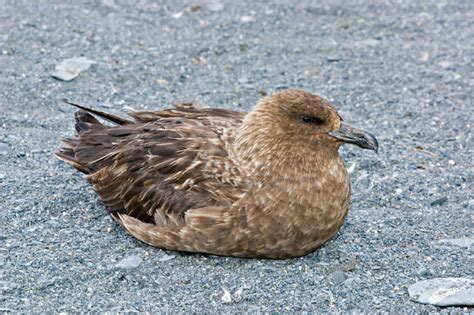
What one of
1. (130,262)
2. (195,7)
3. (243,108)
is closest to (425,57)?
(243,108)

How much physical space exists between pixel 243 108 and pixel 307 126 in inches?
82.2

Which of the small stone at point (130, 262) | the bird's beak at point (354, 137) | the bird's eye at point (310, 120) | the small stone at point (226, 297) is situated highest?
the bird's eye at point (310, 120)

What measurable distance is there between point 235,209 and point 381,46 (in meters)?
3.65

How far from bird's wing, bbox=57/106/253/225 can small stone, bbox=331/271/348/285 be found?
65cm

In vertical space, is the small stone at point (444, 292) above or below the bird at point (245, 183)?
below

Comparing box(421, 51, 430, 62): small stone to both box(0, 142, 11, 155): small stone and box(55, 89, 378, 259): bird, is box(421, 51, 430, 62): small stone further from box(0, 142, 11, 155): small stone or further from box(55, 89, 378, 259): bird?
box(0, 142, 11, 155): small stone

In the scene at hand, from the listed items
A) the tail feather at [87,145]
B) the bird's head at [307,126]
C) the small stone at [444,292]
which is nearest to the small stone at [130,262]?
the tail feather at [87,145]

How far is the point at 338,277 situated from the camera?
16.5 ft

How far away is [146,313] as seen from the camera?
4.70 m

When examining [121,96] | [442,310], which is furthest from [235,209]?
[121,96]

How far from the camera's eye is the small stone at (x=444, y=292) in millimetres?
4781

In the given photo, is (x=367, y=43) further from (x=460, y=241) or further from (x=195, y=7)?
(x=460, y=241)

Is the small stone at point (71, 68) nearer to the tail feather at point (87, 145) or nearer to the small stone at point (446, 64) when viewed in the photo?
the tail feather at point (87, 145)

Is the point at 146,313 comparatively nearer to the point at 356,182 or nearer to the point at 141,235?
the point at 141,235
